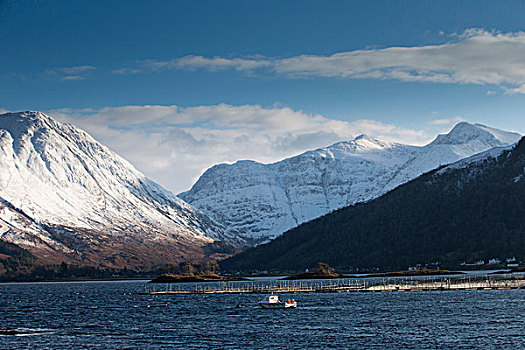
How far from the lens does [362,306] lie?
184 meters

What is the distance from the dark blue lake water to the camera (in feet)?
375

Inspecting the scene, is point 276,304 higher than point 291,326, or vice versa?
point 276,304

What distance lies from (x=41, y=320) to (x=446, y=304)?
100.0m

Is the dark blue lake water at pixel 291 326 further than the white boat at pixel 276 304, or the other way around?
the white boat at pixel 276 304

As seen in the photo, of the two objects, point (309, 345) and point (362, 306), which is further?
point (362, 306)

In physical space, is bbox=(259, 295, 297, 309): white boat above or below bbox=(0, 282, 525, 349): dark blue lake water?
above

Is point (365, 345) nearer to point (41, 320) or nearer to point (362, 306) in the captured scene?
point (362, 306)

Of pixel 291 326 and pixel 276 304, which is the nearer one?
pixel 291 326

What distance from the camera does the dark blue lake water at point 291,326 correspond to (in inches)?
4500

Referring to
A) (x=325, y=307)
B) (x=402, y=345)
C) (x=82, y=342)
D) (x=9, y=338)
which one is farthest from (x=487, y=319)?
(x=9, y=338)

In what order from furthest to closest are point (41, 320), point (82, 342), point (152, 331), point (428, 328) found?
point (41, 320) → point (152, 331) → point (428, 328) → point (82, 342)

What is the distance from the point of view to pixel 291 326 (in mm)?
140625

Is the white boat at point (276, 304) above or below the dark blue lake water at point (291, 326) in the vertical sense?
above

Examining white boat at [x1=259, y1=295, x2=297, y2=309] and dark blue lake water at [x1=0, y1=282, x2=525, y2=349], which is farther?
white boat at [x1=259, y1=295, x2=297, y2=309]
